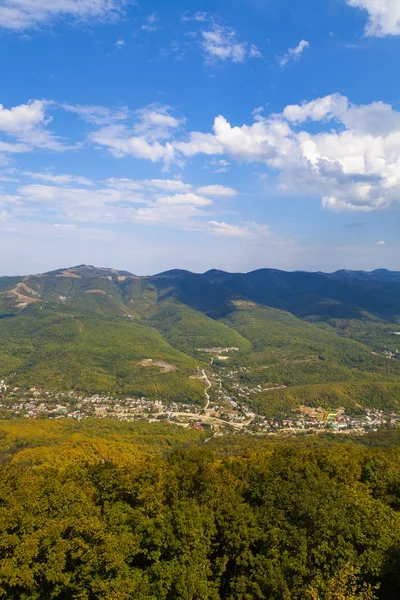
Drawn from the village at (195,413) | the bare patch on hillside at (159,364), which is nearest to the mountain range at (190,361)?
the bare patch on hillside at (159,364)

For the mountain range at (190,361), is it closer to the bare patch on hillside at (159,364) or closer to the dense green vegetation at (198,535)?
the bare patch on hillside at (159,364)

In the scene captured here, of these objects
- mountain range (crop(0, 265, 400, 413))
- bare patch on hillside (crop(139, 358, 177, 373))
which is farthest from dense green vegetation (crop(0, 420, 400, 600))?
bare patch on hillside (crop(139, 358, 177, 373))

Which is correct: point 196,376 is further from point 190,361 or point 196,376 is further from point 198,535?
point 198,535

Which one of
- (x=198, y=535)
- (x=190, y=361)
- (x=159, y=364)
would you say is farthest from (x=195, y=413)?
(x=198, y=535)

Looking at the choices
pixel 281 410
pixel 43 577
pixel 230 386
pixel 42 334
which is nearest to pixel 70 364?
pixel 42 334

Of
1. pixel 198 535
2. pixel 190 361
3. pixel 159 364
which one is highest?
pixel 198 535

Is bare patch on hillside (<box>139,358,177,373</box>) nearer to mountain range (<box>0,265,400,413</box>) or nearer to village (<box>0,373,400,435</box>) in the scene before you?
mountain range (<box>0,265,400,413</box>)

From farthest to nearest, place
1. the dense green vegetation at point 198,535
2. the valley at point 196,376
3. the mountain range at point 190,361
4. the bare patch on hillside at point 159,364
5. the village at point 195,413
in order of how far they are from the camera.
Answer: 1. the bare patch on hillside at point 159,364
2. the mountain range at point 190,361
3. the valley at point 196,376
4. the village at point 195,413
5. the dense green vegetation at point 198,535

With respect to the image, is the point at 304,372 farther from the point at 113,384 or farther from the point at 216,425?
the point at 113,384

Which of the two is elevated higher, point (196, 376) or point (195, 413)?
point (196, 376)
